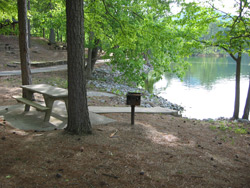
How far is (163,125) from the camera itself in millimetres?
6750

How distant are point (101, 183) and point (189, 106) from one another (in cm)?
1325

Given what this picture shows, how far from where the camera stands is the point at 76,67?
181 inches

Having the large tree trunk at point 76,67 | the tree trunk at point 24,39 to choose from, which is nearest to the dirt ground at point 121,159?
the large tree trunk at point 76,67

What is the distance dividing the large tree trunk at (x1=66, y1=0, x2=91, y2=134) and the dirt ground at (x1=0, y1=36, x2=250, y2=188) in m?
0.35

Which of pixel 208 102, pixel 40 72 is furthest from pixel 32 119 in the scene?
pixel 208 102

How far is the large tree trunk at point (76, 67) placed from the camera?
4.52 m

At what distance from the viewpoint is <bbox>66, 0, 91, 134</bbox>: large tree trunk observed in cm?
452

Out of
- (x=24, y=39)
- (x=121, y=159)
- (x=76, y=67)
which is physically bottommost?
(x=121, y=159)

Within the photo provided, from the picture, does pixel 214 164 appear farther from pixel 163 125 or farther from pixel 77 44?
pixel 77 44

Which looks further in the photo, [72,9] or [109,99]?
[109,99]

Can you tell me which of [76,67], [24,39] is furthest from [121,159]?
[24,39]

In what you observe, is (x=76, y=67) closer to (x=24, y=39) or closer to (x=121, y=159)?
(x=121, y=159)

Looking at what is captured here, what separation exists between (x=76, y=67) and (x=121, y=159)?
1.92 metres

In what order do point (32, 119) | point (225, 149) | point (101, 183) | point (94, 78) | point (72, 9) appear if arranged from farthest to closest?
1. point (94, 78)
2. point (32, 119)
3. point (225, 149)
4. point (72, 9)
5. point (101, 183)
